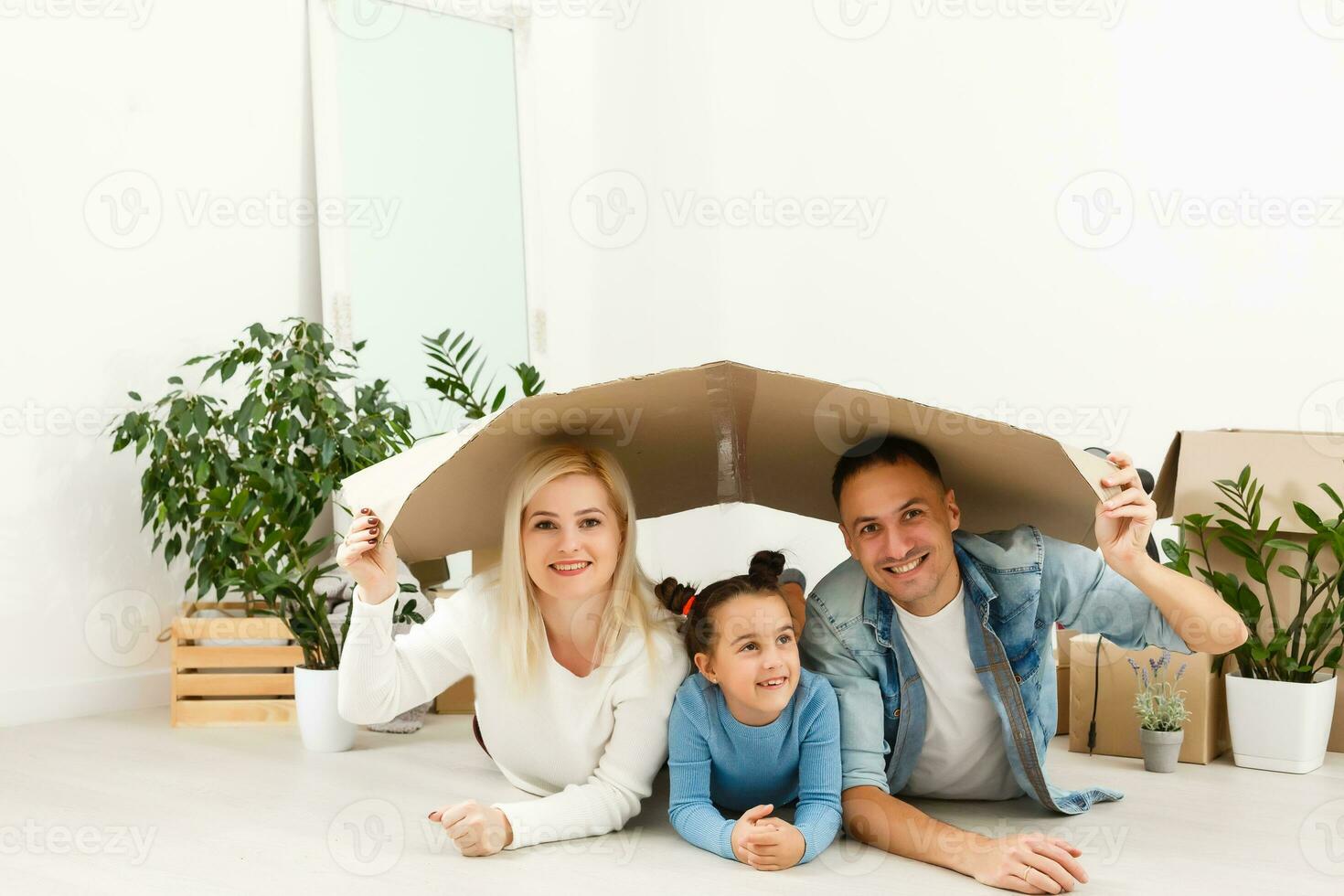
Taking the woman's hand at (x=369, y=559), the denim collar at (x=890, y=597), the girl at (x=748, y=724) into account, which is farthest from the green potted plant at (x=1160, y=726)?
the woman's hand at (x=369, y=559)

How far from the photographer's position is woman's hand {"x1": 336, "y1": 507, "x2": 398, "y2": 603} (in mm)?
1487

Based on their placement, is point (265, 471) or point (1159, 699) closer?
point (1159, 699)

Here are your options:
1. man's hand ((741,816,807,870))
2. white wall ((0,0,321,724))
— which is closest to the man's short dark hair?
man's hand ((741,816,807,870))

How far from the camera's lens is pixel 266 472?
2371 mm

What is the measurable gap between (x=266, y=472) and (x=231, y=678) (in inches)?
16.9

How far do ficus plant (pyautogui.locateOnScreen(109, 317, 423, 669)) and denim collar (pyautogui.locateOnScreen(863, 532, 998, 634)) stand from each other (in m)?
1.14

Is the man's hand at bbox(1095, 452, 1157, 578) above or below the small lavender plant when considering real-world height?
above

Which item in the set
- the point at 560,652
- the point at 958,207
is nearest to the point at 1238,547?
the point at 560,652

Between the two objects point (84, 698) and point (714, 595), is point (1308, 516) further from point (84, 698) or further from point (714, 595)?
point (84, 698)

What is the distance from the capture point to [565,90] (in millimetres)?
3523

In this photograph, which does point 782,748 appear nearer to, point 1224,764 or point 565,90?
point 1224,764

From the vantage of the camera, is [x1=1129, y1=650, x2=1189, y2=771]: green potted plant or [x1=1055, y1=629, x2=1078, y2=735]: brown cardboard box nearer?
[x1=1129, y1=650, x2=1189, y2=771]: green potted plant

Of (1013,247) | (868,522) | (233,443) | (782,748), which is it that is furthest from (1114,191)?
(233,443)

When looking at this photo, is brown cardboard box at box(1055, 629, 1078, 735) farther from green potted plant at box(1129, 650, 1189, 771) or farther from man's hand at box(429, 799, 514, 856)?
man's hand at box(429, 799, 514, 856)
